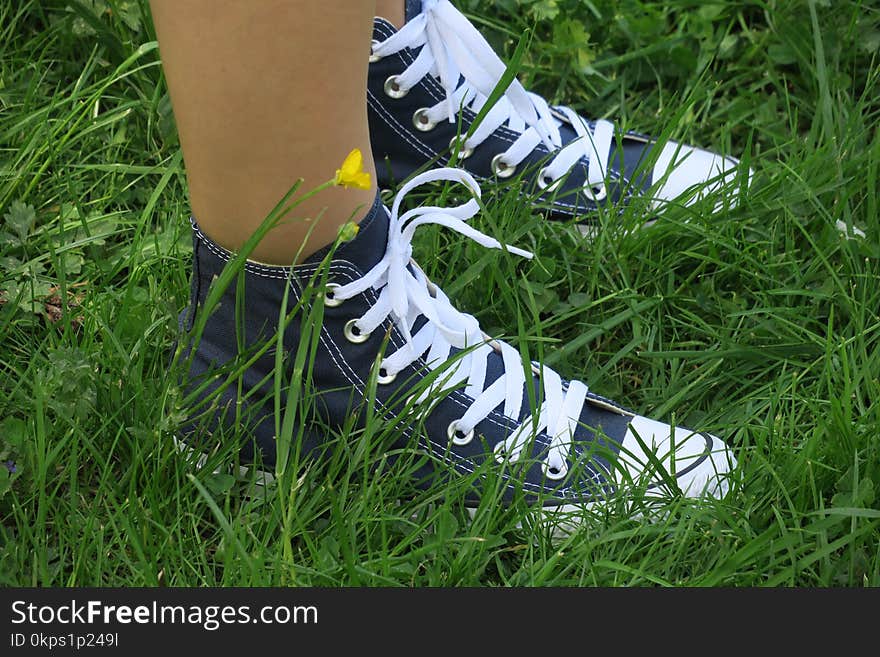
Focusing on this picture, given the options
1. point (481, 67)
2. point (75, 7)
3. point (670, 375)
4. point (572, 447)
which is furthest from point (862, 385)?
point (75, 7)

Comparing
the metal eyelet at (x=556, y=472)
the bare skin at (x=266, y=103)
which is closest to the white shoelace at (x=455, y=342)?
the metal eyelet at (x=556, y=472)

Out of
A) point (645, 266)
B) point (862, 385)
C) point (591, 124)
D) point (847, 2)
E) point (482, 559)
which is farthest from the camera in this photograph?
point (847, 2)

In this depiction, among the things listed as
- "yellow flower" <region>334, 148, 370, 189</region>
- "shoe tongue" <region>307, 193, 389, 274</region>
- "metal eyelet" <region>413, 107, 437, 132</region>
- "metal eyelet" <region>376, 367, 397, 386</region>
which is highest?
"metal eyelet" <region>413, 107, 437, 132</region>

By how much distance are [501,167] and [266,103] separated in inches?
28.0

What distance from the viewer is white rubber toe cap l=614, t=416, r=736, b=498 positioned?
1.30 meters

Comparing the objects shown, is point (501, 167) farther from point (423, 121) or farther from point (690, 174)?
point (690, 174)

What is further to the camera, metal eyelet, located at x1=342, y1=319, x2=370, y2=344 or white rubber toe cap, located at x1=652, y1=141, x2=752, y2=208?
white rubber toe cap, located at x1=652, y1=141, x2=752, y2=208

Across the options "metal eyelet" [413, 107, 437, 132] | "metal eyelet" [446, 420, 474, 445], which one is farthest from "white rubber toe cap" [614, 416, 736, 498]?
"metal eyelet" [413, 107, 437, 132]

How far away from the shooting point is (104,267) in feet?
5.26

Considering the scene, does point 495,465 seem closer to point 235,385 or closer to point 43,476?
point 235,385

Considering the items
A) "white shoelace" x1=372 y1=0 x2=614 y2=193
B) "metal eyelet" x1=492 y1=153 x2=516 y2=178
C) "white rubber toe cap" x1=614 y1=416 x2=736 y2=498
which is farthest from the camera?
"metal eyelet" x1=492 y1=153 x2=516 y2=178

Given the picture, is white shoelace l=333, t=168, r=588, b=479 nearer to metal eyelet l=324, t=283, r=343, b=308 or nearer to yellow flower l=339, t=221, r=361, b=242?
metal eyelet l=324, t=283, r=343, b=308

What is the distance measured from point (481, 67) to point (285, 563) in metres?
0.85

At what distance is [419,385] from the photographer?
4.19 feet
